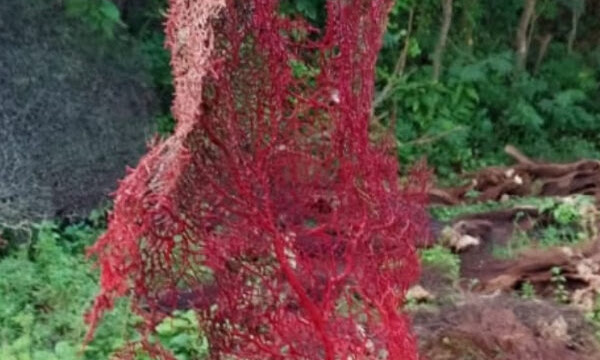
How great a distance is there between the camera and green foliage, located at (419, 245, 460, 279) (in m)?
6.08

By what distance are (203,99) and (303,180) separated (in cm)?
58

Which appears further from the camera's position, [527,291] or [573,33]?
[573,33]

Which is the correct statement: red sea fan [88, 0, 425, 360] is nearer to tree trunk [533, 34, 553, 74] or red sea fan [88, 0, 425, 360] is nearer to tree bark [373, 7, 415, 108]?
tree bark [373, 7, 415, 108]

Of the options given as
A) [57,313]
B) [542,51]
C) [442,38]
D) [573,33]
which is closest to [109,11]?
[57,313]

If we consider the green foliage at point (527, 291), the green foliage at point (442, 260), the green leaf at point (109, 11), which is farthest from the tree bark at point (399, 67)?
the green foliage at point (527, 291)

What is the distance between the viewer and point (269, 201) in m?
2.82

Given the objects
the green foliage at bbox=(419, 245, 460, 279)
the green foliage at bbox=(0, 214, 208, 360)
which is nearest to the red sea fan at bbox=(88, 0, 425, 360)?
the green foliage at bbox=(0, 214, 208, 360)

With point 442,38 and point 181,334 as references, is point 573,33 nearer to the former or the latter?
point 442,38

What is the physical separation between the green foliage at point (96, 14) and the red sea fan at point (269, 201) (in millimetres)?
4469

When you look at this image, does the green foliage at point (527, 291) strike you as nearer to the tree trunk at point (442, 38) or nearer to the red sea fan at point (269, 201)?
the red sea fan at point (269, 201)

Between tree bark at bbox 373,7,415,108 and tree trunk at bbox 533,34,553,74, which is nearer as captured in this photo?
tree bark at bbox 373,7,415,108

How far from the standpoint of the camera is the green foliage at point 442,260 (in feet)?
20.0

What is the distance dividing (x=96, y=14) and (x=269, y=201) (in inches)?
199

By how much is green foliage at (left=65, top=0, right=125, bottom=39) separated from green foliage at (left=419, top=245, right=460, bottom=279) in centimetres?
285
